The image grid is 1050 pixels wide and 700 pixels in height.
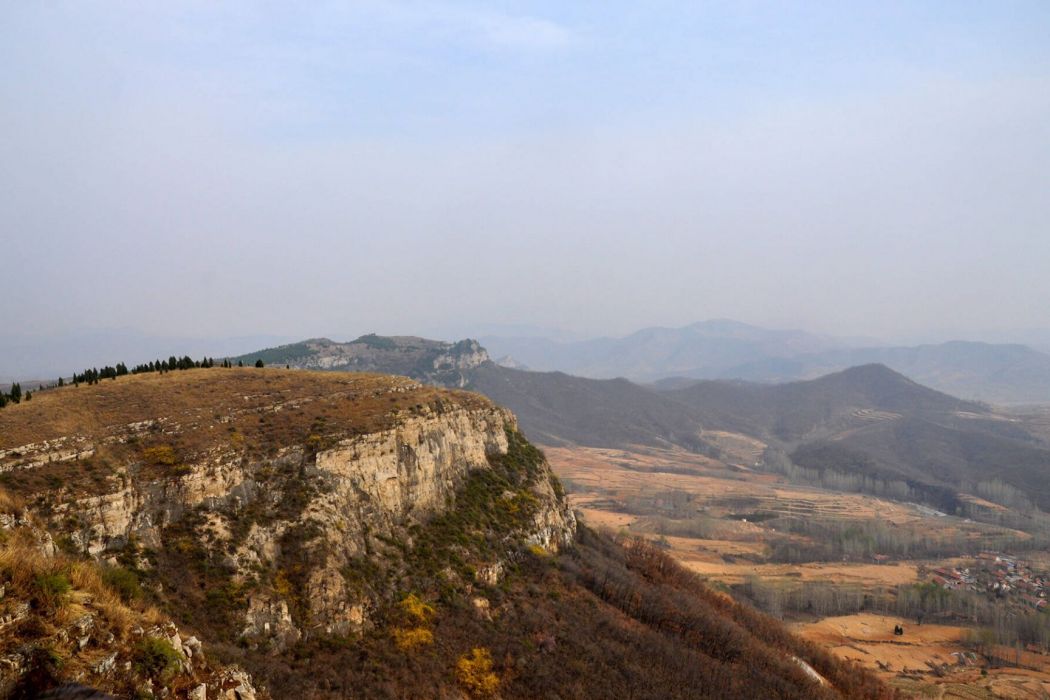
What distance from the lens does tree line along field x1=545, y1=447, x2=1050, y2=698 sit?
275 ft

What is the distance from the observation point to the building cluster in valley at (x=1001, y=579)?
112 metres

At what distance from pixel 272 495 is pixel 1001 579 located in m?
152

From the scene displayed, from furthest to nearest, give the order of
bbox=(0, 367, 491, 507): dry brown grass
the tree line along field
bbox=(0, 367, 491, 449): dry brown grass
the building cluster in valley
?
the building cluster in valley, the tree line along field, bbox=(0, 367, 491, 449): dry brown grass, bbox=(0, 367, 491, 507): dry brown grass

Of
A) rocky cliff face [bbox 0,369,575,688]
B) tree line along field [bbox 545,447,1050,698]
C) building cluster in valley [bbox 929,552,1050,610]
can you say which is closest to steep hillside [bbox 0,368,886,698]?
rocky cliff face [bbox 0,369,575,688]

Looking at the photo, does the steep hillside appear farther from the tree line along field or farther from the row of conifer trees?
the tree line along field

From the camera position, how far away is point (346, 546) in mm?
39000

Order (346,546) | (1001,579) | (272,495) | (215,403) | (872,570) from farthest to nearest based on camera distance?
(872,570) < (1001,579) < (215,403) < (346,546) < (272,495)


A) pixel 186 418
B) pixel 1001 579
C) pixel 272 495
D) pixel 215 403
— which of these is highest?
pixel 215 403

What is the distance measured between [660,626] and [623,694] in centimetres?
1321

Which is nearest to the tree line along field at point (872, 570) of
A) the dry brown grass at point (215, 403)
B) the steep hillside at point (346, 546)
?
the steep hillside at point (346, 546)

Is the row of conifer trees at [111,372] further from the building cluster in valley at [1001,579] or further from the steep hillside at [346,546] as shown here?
the building cluster in valley at [1001,579]

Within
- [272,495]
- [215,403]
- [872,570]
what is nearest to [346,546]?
[272,495]

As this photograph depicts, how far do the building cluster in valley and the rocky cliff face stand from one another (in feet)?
366

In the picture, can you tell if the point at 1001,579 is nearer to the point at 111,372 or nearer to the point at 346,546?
the point at 346,546
